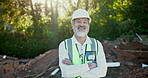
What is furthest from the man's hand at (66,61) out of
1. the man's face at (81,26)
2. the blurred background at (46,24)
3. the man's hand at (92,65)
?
the blurred background at (46,24)

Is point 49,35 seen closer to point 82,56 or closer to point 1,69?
point 1,69

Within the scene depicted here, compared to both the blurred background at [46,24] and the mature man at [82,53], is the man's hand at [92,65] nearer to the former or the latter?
the mature man at [82,53]

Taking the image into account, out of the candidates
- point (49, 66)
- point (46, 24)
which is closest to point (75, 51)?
point (49, 66)

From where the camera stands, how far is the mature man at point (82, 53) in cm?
243

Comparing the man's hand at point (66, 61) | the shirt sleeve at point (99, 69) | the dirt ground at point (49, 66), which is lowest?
the dirt ground at point (49, 66)

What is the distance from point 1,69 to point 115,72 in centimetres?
549

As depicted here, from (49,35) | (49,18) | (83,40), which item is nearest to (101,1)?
(49,18)

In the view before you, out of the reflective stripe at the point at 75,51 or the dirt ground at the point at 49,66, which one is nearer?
the reflective stripe at the point at 75,51

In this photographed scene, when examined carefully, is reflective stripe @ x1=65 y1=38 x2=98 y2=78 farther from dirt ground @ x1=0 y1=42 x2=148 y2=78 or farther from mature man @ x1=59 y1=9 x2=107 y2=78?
dirt ground @ x1=0 y1=42 x2=148 y2=78

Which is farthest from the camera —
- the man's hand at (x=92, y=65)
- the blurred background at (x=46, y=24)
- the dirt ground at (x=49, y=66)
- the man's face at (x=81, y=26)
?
the blurred background at (x=46, y=24)

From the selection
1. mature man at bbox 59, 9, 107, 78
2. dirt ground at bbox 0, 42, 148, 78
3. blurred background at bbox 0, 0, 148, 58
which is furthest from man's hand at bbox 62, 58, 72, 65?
blurred background at bbox 0, 0, 148, 58

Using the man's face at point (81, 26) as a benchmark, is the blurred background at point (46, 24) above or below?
below

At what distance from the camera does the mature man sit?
243cm

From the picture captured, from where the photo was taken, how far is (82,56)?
246 cm
